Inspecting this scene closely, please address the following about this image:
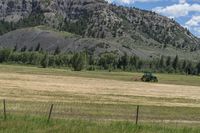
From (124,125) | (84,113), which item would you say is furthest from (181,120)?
(124,125)

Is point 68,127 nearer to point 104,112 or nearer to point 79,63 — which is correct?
point 104,112

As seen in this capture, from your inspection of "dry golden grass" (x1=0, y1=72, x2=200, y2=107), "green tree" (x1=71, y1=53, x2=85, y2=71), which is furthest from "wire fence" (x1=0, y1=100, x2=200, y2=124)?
"green tree" (x1=71, y1=53, x2=85, y2=71)

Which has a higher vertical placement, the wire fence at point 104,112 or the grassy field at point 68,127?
the grassy field at point 68,127

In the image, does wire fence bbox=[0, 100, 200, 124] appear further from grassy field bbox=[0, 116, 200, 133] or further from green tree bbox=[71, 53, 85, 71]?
green tree bbox=[71, 53, 85, 71]

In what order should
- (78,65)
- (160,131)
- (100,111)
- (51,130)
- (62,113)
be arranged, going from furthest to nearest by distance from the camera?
(78,65) → (100,111) → (62,113) → (160,131) → (51,130)

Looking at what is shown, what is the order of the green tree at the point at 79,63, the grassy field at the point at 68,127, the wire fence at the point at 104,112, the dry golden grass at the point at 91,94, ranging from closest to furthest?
1. the grassy field at the point at 68,127
2. the wire fence at the point at 104,112
3. the dry golden grass at the point at 91,94
4. the green tree at the point at 79,63

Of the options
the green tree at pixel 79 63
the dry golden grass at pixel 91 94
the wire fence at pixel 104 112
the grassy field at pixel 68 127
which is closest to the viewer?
the grassy field at pixel 68 127

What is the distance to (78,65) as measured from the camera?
19200 centimetres

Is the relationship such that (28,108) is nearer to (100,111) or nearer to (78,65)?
(100,111)

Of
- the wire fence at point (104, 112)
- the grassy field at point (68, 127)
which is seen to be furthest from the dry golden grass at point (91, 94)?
the grassy field at point (68, 127)

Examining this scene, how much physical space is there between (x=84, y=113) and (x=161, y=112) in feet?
26.0

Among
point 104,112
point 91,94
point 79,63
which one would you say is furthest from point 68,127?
point 79,63

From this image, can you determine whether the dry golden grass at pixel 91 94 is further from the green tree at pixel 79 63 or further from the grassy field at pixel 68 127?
the green tree at pixel 79 63

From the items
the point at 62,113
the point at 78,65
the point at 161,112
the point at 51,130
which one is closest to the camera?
the point at 51,130
